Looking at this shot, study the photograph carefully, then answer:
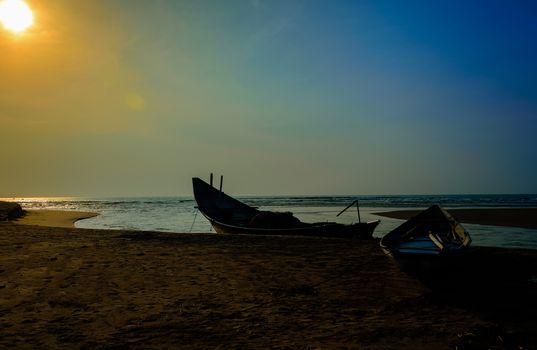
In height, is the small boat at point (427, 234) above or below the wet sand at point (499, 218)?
above

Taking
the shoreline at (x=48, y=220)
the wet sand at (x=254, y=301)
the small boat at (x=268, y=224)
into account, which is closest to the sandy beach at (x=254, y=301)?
the wet sand at (x=254, y=301)

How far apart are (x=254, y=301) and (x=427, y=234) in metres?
7.05

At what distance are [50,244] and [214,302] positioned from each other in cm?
833

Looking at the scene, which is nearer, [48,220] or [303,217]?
[48,220]

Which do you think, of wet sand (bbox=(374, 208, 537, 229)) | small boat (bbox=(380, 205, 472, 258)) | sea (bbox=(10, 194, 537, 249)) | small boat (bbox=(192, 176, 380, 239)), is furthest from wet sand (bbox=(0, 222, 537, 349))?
wet sand (bbox=(374, 208, 537, 229))

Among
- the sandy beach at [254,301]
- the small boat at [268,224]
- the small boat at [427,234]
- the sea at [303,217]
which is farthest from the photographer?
the sea at [303,217]

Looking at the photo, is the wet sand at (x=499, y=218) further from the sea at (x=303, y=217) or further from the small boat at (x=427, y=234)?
the small boat at (x=427, y=234)

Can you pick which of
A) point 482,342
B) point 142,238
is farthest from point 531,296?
point 142,238

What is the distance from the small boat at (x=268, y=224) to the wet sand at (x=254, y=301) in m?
4.68

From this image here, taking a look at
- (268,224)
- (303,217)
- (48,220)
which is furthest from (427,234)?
(48,220)

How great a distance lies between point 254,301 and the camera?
6.40 meters

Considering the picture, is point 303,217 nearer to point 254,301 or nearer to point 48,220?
point 48,220

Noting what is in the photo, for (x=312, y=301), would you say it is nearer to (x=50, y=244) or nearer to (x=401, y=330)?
(x=401, y=330)

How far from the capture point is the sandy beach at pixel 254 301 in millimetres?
4652
